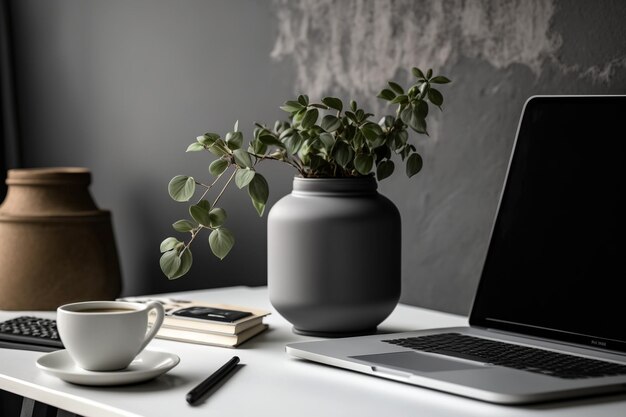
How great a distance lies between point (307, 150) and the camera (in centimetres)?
122

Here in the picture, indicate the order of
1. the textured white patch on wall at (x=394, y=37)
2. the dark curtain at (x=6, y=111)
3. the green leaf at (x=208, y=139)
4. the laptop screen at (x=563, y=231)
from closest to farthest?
1. the laptop screen at (x=563, y=231)
2. the green leaf at (x=208, y=139)
3. the textured white patch on wall at (x=394, y=37)
4. the dark curtain at (x=6, y=111)

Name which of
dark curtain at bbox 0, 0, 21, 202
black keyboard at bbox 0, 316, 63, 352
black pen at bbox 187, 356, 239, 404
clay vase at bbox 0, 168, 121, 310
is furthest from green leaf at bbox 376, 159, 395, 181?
dark curtain at bbox 0, 0, 21, 202

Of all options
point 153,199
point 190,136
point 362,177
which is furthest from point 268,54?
point 362,177

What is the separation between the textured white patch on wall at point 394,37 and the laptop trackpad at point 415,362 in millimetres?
538

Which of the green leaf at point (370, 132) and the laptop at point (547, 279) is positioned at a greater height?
the green leaf at point (370, 132)

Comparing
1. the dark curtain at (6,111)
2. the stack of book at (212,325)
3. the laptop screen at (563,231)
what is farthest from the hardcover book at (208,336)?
the dark curtain at (6,111)

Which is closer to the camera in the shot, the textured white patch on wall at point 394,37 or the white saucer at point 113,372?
the white saucer at point 113,372

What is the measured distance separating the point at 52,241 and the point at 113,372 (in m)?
0.79

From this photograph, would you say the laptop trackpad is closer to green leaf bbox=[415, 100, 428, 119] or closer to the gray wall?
green leaf bbox=[415, 100, 428, 119]

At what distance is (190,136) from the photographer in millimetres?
1971

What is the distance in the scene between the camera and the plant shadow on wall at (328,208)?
1.20 meters

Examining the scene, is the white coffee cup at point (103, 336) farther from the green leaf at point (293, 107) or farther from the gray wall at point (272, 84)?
the gray wall at point (272, 84)

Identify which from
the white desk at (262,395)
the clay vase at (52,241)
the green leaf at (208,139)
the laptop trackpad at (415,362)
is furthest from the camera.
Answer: the clay vase at (52,241)

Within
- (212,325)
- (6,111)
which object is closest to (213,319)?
(212,325)
